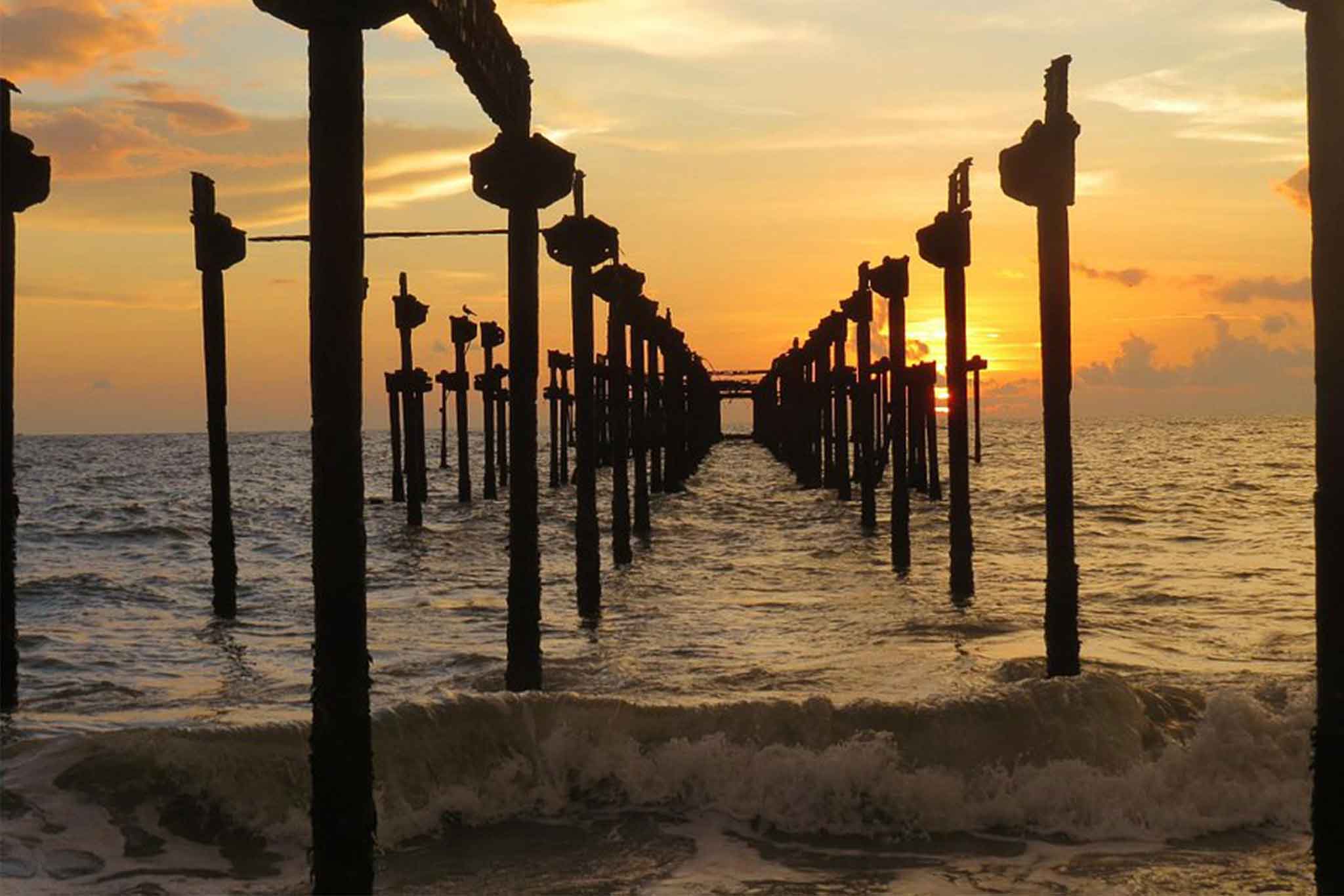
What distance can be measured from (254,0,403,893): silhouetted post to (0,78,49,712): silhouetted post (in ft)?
16.8

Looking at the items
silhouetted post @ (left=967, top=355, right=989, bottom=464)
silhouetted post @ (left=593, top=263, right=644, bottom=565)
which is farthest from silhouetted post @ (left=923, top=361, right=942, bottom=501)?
silhouetted post @ (left=593, top=263, right=644, bottom=565)

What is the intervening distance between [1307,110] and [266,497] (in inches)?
1540

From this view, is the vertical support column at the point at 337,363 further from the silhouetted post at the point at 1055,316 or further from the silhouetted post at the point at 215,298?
the silhouetted post at the point at 215,298

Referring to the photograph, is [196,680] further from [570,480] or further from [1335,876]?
[570,480]

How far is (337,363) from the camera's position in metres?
4.83

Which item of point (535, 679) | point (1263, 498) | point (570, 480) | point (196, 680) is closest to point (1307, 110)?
point (535, 679)

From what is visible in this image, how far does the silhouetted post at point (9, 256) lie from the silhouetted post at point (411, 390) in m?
16.7

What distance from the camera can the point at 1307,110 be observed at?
4961 mm

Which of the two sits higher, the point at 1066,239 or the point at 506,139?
the point at 506,139

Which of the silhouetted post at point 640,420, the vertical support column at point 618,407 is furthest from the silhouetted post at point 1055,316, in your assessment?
the silhouetted post at point 640,420

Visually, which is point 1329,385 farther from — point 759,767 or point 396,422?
point 396,422

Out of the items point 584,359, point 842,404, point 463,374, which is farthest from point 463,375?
point 584,359

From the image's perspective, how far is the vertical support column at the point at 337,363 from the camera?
480cm

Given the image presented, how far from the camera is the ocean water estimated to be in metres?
6.86
